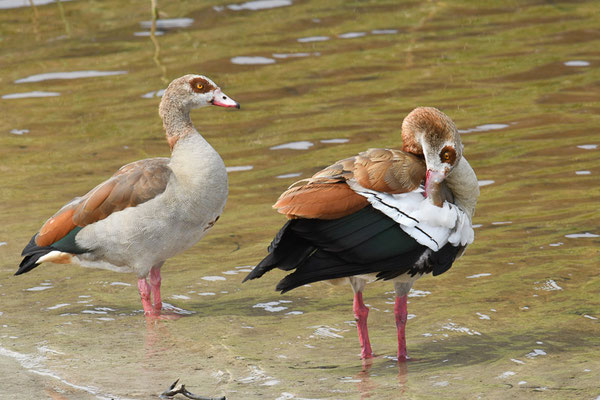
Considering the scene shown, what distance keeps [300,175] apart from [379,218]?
5.00m

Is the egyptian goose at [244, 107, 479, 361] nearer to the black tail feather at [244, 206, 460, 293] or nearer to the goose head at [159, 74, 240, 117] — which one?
the black tail feather at [244, 206, 460, 293]

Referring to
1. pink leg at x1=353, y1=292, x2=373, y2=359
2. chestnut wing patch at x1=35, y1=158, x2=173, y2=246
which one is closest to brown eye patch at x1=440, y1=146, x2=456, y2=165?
pink leg at x1=353, y1=292, x2=373, y2=359

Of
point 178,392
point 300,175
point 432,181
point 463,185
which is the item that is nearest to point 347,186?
point 432,181

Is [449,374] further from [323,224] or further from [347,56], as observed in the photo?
[347,56]

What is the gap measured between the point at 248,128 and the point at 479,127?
9.67 feet

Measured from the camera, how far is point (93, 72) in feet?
53.2

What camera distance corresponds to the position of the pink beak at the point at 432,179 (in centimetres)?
660

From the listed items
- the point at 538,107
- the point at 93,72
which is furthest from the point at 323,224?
the point at 93,72

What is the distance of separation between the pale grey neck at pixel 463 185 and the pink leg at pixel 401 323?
2.44 ft

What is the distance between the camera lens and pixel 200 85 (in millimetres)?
8578

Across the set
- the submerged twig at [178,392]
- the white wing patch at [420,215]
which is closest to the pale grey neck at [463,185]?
the white wing patch at [420,215]

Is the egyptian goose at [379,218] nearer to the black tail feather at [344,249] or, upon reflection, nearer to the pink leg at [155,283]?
the black tail feather at [344,249]

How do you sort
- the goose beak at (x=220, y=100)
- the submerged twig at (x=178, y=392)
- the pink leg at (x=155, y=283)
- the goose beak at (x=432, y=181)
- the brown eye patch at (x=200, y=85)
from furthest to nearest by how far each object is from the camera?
the goose beak at (x=220, y=100) → the brown eye patch at (x=200, y=85) → the pink leg at (x=155, y=283) → the goose beak at (x=432, y=181) → the submerged twig at (x=178, y=392)

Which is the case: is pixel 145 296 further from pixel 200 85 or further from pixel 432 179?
pixel 432 179
